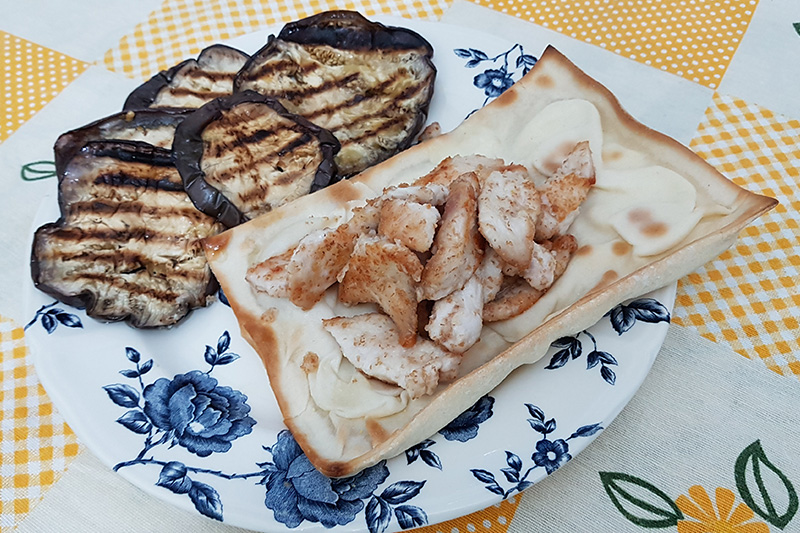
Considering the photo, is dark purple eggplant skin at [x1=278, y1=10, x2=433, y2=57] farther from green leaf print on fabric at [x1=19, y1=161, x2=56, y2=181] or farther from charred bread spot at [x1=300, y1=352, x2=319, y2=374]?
charred bread spot at [x1=300, y1=352, x2=319, y2=374]

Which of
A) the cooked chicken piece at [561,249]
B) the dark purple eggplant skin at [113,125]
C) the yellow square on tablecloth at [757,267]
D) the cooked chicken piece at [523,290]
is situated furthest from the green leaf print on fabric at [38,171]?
the yellow square on tablecloth at [757,267]

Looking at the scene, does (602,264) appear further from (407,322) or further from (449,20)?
(449,20)

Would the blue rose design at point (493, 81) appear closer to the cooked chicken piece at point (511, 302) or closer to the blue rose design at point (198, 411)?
the cooked chicken piece at point (511, 302)

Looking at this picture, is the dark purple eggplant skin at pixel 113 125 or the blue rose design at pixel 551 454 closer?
the blue rose design at pixel 551 454

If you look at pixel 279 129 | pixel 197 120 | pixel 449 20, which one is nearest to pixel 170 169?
pixel 197 120

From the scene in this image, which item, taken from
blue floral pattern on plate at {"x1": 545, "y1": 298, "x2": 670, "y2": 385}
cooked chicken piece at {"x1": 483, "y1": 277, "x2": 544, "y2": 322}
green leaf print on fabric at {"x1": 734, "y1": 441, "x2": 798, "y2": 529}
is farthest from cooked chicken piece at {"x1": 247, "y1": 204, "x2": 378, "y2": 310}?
green leaf print on fabric at {"x1": 734, "y1": 441, "x2": 798, "y2": 529}

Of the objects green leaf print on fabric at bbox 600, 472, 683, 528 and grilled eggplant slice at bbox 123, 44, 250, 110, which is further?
grilled eggplant slice at bbox 123, 44, 250, 110
